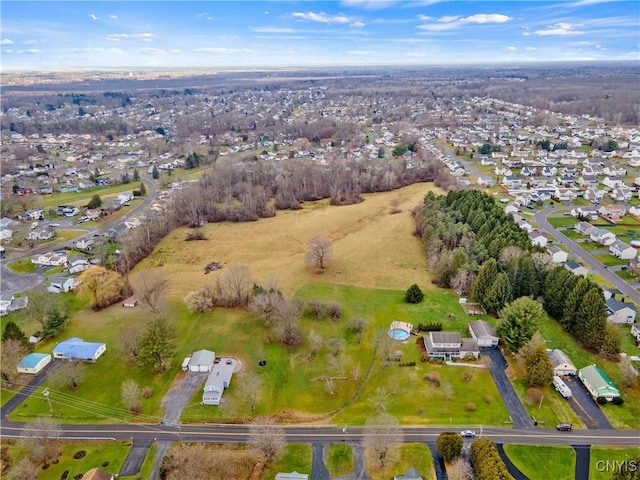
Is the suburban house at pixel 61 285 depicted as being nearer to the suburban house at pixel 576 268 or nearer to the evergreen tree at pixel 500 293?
the evergreen tree at pixel 500 293

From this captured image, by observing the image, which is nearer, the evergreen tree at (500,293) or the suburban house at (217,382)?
the suburban house at (217,382)

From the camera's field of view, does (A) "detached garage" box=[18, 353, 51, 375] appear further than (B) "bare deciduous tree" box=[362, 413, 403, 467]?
Yes

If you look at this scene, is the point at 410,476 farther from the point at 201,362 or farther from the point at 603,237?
the point at 603,237

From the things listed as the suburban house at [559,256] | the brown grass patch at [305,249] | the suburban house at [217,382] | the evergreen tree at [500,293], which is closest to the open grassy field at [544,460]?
the evergreen tree at [500,293]

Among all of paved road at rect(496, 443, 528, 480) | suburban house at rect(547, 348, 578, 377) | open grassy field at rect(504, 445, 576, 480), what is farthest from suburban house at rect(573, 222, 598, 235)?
paved road at rect(496, 443, 528, 480)

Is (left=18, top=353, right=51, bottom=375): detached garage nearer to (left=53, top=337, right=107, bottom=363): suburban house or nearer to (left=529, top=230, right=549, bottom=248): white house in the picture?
(left=53, top=337, right=107, bottom=363): suburban house

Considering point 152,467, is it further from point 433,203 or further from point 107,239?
point 433,203

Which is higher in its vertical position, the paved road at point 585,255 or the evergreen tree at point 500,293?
the evergreen tree at point 500,293
